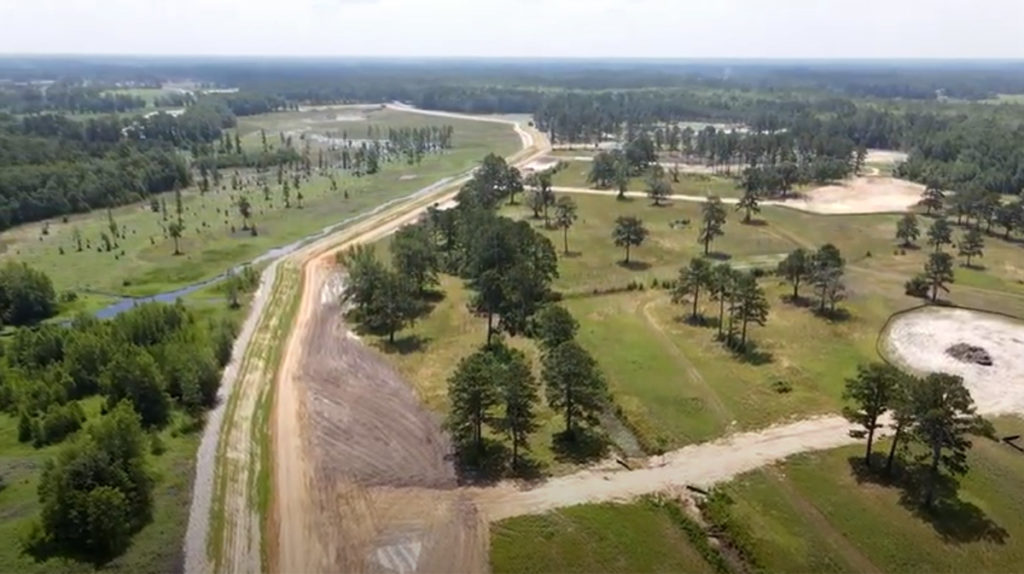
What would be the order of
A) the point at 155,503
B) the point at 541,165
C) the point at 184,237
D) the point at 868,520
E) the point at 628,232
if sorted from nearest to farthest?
the point at 868,520 → the point at 155,503 → the point at 628,232 → the point at 184,237 → the point at 541,165

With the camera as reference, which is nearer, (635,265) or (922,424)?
(922,424)

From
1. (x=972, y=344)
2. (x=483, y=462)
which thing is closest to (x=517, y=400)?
(x=483, y=462)

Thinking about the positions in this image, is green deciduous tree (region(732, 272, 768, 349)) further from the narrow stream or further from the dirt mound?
the narrow stream

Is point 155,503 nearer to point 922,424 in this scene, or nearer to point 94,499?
Answer: point 94,499

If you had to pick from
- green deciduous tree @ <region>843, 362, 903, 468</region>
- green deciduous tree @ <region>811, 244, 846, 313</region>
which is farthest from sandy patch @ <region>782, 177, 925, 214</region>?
green deciduous tree @ <region>843, 362, 903, 468</region>

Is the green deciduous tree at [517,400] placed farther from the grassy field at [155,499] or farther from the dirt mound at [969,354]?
the dirt mound at [969,354]

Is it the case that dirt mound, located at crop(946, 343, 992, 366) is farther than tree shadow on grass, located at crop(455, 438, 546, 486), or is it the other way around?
dirt mound, located at crop(946, 343, 992, 366)

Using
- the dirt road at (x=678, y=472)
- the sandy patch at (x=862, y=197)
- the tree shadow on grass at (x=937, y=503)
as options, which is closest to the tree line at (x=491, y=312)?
the dirt road at (x=678, y=472)

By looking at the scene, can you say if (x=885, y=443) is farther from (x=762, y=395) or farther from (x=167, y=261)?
(x=167, y=261)
